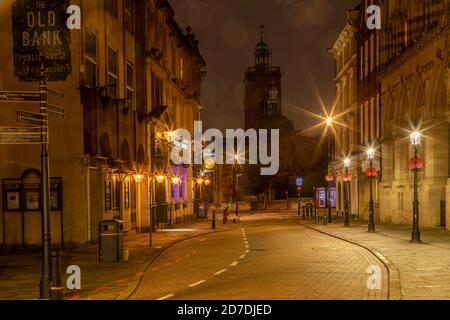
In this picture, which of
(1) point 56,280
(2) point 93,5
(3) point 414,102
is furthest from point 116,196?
(3) point 414,102

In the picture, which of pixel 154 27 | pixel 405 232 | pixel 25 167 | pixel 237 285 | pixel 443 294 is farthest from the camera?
pixel 154 27

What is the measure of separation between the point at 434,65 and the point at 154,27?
16.6 m

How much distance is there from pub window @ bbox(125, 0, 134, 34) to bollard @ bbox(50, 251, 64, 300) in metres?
21.5

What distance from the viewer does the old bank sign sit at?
72.9ft

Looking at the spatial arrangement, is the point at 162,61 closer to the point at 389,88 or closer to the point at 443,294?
the point at 389,88

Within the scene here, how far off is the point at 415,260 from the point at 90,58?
1516 cm

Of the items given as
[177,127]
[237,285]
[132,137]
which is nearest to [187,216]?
[177,127]

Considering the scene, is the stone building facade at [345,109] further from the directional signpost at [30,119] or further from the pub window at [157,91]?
the directional signpost at [30,119]

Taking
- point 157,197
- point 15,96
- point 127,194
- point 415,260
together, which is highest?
A: point 15,96

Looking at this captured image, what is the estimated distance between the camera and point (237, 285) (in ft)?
44.3

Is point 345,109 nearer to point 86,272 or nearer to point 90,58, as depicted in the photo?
point 90,58

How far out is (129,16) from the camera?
105 feet

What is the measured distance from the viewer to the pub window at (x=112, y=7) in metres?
27.8

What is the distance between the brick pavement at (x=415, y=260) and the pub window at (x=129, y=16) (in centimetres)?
1539
